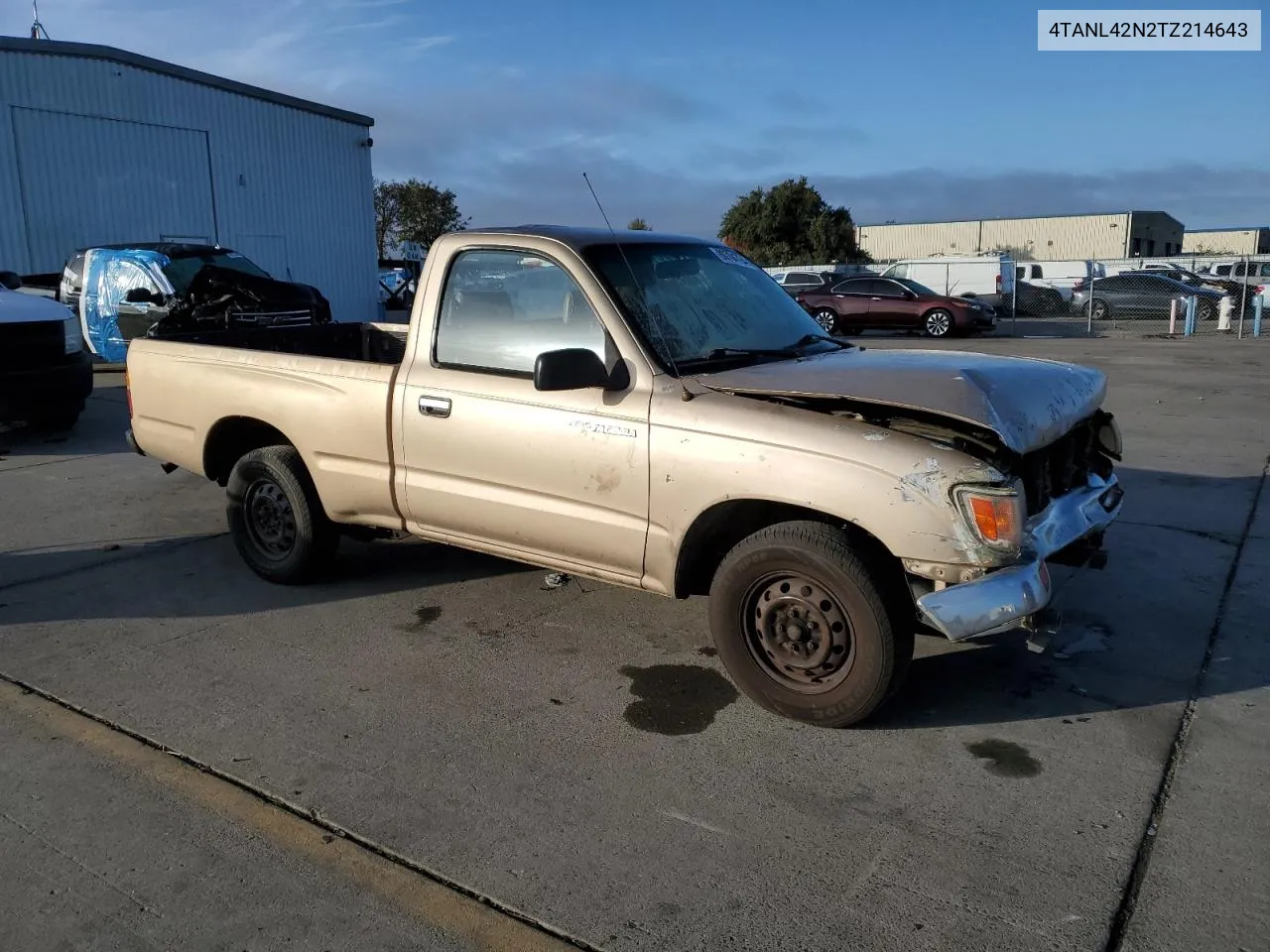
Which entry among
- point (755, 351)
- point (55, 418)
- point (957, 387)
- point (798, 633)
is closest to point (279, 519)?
point (755, 351)

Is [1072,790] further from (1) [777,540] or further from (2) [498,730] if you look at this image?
(2) [498,730]

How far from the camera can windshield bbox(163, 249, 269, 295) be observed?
13500mm

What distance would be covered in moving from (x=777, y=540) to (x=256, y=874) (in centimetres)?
204

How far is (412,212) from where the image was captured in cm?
4862

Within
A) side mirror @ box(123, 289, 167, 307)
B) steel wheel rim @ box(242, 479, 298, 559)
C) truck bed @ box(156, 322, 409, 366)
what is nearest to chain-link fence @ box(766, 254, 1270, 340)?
side mirror @ box(123, 289, 167, 307)

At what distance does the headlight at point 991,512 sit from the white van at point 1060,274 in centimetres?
2790

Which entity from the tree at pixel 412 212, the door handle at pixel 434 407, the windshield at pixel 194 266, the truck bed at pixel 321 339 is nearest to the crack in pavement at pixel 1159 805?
the door handle at pixel 434 407

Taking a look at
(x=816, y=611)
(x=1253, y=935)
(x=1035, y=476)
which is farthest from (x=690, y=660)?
(x=1253, y=935)

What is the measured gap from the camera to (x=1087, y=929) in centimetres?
276

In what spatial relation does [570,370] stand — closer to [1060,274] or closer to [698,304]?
[698,304]

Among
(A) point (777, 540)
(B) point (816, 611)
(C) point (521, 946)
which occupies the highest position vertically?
(A) point (777, 540)

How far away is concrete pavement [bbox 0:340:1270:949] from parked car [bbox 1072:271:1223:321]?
2363cm

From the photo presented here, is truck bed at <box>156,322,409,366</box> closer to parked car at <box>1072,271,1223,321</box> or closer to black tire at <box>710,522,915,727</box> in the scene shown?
black tire at <box>710,522,915,727</box>

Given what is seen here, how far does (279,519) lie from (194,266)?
31.7 ft
